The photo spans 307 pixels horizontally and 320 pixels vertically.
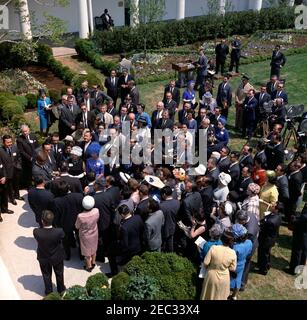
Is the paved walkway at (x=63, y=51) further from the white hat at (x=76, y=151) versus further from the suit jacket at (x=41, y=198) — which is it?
the suit jacket at (x=41, y=198)

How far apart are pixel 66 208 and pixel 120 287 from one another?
2062 millimetres

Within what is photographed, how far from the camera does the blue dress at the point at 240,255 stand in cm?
799

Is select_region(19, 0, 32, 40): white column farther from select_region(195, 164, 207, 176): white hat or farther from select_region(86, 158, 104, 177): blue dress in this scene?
select_region(195, 164, 207, 176): white hat

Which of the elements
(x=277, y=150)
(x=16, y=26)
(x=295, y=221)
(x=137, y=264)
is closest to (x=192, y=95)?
(x=277, y=150)

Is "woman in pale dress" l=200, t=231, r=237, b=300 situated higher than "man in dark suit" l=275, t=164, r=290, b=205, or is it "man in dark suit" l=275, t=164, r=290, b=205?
"man in dark suit" l=275, t=164, r=290, b=205

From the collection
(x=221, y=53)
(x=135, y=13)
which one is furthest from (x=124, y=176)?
(x=135, y=13)

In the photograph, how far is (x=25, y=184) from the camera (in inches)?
474

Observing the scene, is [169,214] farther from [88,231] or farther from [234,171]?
[234,171]

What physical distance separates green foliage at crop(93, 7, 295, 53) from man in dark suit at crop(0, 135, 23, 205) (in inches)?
510

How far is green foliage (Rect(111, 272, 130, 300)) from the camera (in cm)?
754

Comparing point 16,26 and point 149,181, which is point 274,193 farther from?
point 16,26

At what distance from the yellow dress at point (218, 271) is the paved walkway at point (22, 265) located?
2.44 metres

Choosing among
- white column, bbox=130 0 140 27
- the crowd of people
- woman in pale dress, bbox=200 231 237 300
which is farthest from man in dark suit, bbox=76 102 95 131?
white column, bbox=130 0 140 27
